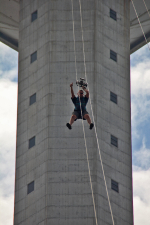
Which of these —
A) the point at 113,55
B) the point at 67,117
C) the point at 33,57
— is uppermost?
the point at 33,57

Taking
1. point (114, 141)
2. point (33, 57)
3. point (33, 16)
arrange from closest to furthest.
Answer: point (114, 141) < point (33, 57) < point (33, 16)

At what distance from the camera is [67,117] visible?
5297 centimetres

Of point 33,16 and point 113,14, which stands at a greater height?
point 33,16

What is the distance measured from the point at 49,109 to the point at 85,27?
274 inches

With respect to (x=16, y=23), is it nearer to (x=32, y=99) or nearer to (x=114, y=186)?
(x=32, y=99)

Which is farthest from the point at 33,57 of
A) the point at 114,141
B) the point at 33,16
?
the point at 114,141

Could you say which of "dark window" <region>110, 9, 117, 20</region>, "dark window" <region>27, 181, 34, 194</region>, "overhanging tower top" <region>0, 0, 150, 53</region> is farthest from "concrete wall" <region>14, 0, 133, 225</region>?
"overhanging tower top" <region>0, 0, 150, 53</region>

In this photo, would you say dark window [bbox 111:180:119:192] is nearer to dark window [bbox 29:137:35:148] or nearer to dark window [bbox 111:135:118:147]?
dark window [bbox 111:135:118:147]

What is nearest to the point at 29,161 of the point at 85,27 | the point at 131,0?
the point at 85,27

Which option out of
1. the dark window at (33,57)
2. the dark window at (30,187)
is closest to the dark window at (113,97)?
the dark window at (33,57)

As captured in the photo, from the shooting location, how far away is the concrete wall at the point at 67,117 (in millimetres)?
50969

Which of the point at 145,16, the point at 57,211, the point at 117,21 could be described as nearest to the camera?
the point at 57,211

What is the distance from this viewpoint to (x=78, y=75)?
54.0 metres

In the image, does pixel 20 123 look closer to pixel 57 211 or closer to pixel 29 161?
pixel 29 161
